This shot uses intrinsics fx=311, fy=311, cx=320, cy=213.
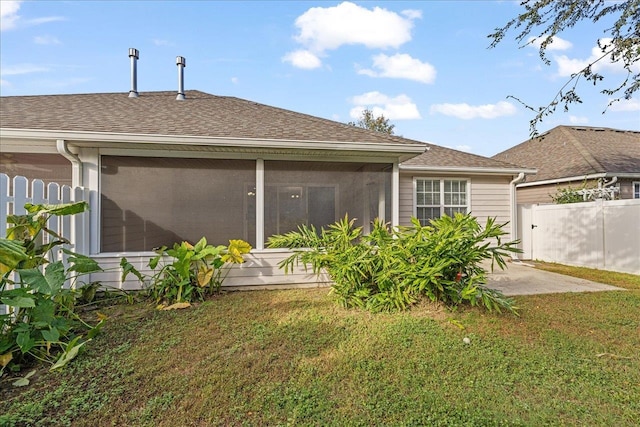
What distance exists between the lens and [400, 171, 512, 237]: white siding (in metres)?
8.01

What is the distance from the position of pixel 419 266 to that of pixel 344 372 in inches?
65.6

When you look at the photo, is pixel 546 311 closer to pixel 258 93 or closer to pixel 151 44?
pixel 151 44

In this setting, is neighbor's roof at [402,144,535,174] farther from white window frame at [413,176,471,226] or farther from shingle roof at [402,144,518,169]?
white window frame at [413,176,471,226]

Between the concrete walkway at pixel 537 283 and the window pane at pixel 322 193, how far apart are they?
7.77ft

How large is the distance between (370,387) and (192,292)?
307cm

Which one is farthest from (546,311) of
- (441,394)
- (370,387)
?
(370,387)

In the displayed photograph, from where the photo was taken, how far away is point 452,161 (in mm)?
8336

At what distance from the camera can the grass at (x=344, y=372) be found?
1.99 m

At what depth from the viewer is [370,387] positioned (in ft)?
7.48

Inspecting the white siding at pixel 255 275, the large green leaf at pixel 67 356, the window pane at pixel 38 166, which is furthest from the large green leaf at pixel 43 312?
the window pane at pixel 38 166

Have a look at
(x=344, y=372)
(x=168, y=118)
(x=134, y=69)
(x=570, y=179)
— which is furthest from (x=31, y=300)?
(x=570, y=179)

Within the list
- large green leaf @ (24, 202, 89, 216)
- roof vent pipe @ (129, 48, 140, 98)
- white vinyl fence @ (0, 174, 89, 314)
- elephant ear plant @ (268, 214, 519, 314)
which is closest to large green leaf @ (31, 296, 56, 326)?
white vinyl fence @ (0, 174, 89, 314)

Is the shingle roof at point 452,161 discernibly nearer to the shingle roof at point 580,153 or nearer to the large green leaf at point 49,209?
the shingle roof at point 580,153

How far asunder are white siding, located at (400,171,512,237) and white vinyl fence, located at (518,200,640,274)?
1.08 m
